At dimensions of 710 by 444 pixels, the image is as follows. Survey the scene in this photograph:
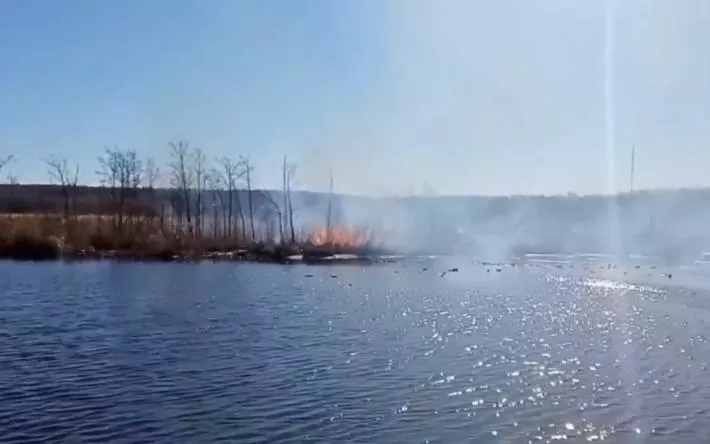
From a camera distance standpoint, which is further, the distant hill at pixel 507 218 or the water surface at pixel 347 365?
the distant hill at pixel 507 218

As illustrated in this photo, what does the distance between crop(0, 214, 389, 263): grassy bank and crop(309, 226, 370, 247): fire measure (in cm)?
138

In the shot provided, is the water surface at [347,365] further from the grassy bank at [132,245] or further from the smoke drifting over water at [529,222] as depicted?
the smoke drifting over water at [529,222]

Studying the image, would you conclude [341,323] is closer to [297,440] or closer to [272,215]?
[297,440]

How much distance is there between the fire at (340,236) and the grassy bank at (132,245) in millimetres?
1382

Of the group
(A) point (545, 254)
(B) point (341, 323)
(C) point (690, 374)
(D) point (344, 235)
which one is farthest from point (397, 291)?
(A) point (545, 254)

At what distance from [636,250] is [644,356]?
51.7m

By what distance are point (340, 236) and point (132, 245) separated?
641 inches

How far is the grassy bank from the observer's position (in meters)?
53.3

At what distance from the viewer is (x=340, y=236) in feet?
213

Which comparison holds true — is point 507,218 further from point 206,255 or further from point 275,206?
point 206,255

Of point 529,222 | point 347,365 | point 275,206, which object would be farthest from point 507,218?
point 347,365

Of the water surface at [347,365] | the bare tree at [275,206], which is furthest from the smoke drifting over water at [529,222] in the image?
the water surface at [347,365]

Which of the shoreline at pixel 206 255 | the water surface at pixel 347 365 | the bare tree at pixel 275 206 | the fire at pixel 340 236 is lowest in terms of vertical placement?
the water surface at pixel 347 365

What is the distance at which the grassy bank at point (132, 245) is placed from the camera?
53.3 metres
